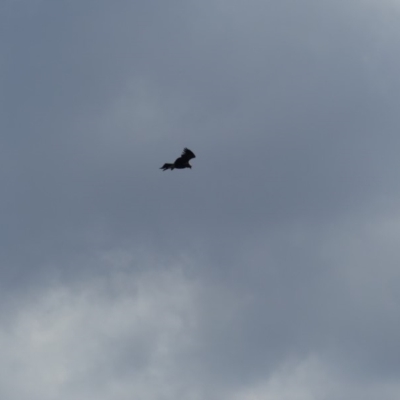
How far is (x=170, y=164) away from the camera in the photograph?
339 ft
